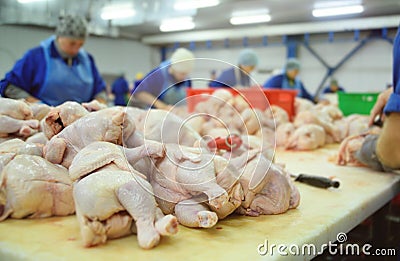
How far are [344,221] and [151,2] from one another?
28.9 feet

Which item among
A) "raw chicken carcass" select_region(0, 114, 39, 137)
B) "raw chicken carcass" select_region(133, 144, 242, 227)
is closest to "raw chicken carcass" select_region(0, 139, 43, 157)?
"raw chicken carcass" select_region(0, 114, 39, 137)

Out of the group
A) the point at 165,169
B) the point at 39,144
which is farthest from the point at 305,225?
the point at 39,144

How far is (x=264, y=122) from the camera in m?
2.58

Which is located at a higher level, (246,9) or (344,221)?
(246,9)

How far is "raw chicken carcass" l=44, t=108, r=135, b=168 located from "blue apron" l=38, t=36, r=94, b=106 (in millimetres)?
1951

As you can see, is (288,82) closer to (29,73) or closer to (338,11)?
(29,73)

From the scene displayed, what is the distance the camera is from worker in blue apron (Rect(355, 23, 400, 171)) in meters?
1.94

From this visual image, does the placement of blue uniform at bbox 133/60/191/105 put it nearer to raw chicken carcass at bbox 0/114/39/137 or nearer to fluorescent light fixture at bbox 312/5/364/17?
raw chicken carcass at bbox 0/114/39/137

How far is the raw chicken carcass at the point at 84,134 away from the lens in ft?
4.57

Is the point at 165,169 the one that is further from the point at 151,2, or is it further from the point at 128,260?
the point at 151,2

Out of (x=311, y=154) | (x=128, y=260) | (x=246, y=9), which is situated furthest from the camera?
(x=246, y=9)

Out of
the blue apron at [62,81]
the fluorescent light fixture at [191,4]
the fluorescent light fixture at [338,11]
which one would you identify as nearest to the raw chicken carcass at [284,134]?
the blue apron at [62,81]

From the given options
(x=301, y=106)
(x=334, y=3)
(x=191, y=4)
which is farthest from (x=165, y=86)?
(x=334, y=3)

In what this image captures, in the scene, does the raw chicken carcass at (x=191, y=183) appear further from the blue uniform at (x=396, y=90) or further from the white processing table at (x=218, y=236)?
the blue uniform at (x=396, y=90)
